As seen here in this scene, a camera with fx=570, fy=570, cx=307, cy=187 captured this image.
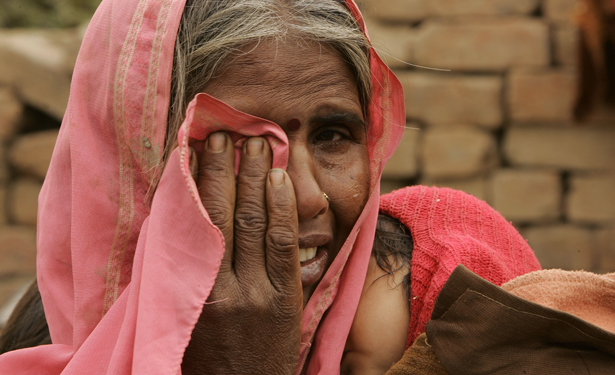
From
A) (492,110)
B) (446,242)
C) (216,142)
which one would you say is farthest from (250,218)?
(492,110)

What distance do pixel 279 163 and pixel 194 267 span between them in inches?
12.6

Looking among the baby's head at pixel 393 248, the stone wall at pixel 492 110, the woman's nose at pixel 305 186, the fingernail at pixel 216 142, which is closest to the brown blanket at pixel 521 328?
the baby's head at pixel 393 248

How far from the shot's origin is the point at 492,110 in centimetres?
468

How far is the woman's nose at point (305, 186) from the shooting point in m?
1.38

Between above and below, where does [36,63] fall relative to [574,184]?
above

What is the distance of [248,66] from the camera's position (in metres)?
1.43

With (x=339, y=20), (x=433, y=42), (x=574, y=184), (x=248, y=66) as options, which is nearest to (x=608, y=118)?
(x=574, y=184)

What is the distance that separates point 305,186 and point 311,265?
9.3 inches

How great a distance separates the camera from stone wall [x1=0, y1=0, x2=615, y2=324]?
4.54m

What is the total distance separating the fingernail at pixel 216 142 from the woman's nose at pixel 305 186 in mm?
173

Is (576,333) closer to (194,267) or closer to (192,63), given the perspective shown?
(194,267)

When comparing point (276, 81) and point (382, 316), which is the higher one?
point (276, 81)

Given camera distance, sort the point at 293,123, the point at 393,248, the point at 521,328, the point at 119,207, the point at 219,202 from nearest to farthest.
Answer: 1. the point at 521,328
2. the point at 219,202
3. the point at 293,123
4. the point at 119,207
5. the point at 393,248

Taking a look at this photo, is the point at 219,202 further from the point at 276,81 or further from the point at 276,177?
the point at 276,81
